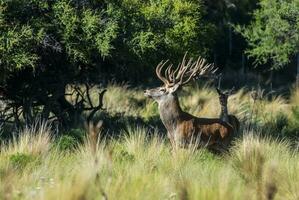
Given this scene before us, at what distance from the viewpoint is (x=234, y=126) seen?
42.3ft

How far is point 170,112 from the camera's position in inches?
468

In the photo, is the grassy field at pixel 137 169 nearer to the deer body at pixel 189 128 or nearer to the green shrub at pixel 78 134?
the green shrub at pixel 78 134

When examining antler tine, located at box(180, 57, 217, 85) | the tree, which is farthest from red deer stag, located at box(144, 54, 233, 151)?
the tree

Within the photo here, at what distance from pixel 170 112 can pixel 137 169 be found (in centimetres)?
268

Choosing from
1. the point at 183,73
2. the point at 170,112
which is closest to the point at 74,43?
the point at 183,73

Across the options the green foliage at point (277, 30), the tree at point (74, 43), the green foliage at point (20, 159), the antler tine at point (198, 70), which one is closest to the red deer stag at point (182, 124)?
the antler tine at point (198, 70)

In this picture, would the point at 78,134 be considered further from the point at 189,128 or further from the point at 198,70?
the point at 198,70

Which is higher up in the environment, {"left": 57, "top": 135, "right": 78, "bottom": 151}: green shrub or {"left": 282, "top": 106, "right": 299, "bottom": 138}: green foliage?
{"left": 57, "top": 135, "right": 78, "bottom": 151}: green shrub

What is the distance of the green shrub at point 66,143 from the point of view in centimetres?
1149

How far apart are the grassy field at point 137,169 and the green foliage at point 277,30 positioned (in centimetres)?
481

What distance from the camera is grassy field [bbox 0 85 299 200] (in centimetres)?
685

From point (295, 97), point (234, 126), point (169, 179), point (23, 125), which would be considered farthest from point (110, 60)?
point (295, 97)

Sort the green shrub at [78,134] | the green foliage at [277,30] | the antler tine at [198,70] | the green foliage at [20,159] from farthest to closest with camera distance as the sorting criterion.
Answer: the green foliage at [277,30] → the green shrub at [78,134] → the antler tine at [198,70] → the green foliage at [20,159]

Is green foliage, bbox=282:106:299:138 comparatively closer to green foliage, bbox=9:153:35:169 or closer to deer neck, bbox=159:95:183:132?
deer neck, bbox=159:95:183:132
